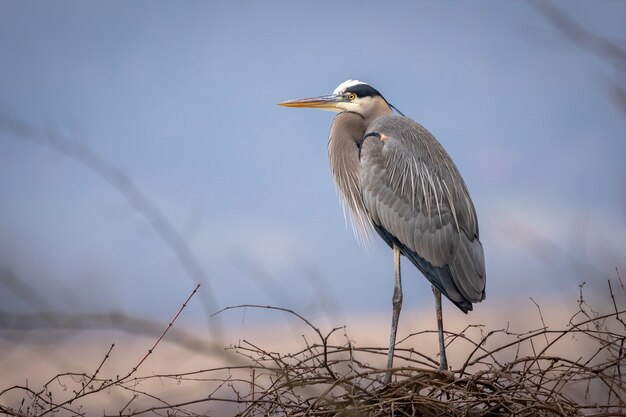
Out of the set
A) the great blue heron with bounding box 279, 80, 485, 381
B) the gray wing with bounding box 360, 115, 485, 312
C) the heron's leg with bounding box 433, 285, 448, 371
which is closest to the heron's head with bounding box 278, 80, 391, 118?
the great blue heron with bounding box 279, 80, 485, 381

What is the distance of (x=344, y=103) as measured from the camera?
5531 mm

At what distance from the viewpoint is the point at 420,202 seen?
4.76m

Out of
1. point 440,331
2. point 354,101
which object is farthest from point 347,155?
point 440,331

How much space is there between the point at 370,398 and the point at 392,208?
1.86 meters

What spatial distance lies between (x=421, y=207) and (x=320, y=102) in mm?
1357

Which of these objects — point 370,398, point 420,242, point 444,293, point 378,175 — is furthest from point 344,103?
point 370,398

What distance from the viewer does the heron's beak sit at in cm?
557

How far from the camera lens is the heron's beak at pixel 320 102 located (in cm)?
557

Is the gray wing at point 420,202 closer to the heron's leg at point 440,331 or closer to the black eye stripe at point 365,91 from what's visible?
the heron's leg at point 440,331

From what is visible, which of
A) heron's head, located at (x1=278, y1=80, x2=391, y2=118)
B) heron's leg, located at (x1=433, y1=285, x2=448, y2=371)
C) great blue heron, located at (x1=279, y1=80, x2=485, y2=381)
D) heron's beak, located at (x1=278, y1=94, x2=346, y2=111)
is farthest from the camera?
heron's beak, located at (x1=278, y1=94, x2=346, y2=111)

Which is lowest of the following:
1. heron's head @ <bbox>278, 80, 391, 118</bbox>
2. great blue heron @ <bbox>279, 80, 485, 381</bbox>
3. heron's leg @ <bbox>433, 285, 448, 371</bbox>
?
heron's leg @ <bbox>433, 285, 448, 371</bbox>

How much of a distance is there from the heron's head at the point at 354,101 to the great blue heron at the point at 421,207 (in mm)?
306

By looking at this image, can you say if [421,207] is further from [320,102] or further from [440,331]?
[320,102]

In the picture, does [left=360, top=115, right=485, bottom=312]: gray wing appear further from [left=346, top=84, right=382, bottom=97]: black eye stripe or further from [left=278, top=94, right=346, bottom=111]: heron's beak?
[left=278, top=94, right=346, bottom=111]: heron's beak
